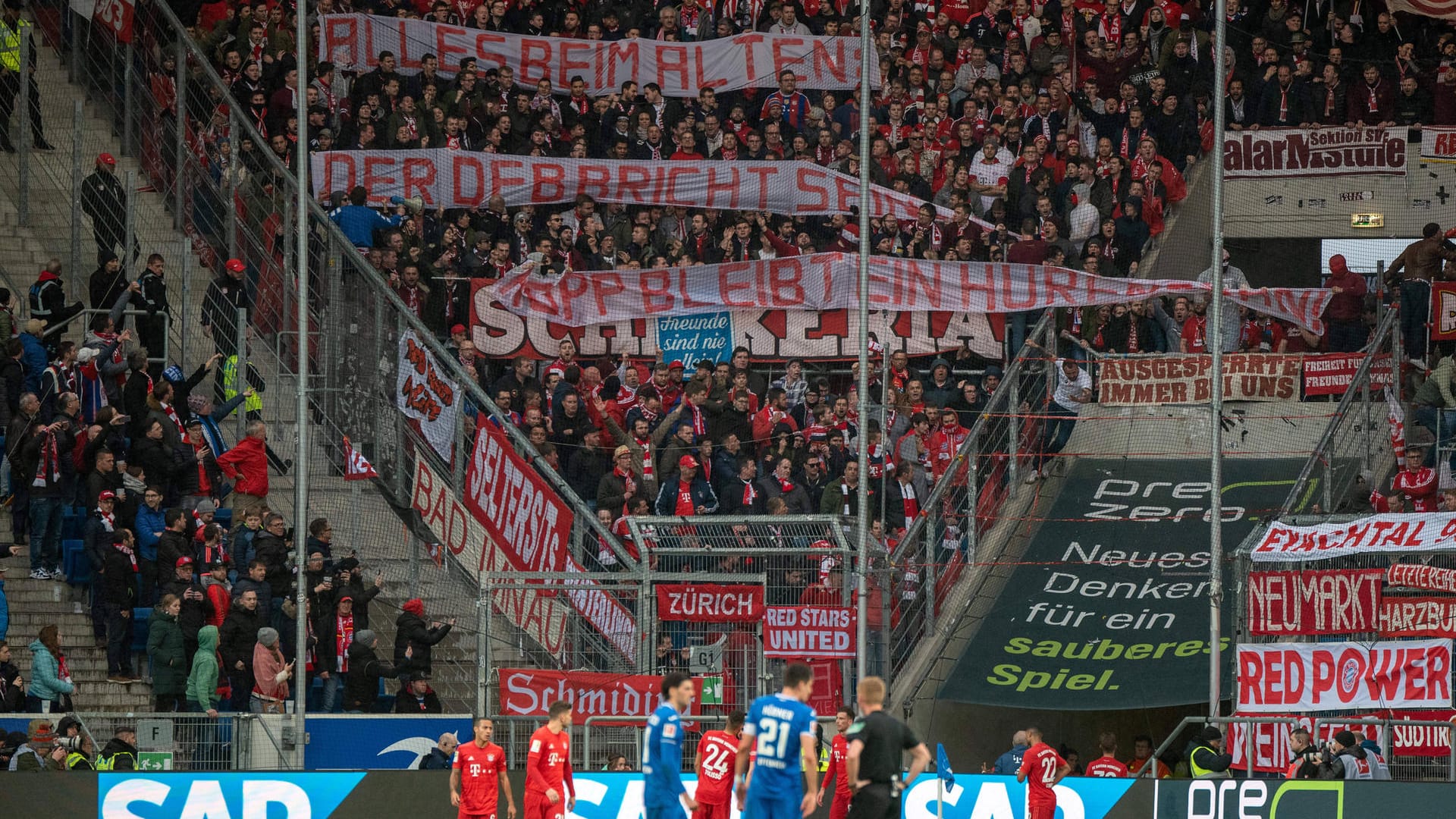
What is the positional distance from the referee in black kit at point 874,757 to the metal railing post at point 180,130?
489 inches

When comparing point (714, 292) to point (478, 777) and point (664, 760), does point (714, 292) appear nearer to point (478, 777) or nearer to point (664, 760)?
point (478, 777)

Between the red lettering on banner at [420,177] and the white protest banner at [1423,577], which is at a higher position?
the red lettering on banner at [420,177]

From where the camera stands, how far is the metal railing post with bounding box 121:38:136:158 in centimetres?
2248

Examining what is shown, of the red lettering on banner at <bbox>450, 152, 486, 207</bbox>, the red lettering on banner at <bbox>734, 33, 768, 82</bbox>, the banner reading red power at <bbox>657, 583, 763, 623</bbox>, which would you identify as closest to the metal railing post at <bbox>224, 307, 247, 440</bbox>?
the red lettering on banner at <bbox>450, 152, 486, 207</bbox>

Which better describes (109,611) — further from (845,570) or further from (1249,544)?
(1249,544)

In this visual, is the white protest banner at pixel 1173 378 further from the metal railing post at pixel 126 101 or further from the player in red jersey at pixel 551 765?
the metal railing post at pixel 126 101

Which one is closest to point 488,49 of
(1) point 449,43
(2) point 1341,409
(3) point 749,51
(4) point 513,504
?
(1) point 449,43

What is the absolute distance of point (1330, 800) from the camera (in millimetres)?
16047

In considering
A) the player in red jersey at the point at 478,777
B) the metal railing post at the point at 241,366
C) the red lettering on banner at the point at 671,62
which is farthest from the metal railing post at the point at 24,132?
the player in red jersey at the point at 478,777

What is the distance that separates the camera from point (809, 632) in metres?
17.5

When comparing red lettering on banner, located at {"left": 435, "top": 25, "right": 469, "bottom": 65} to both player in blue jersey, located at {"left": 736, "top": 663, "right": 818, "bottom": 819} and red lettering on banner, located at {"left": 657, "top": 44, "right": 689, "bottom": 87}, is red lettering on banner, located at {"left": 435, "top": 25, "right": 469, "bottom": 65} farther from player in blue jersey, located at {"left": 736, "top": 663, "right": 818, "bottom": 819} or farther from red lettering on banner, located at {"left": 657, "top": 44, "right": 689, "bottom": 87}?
player in blue jersey, located at {"left": 736, "top": 663, "right": 818, "bottom": 819}

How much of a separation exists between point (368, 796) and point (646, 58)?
13038 mm

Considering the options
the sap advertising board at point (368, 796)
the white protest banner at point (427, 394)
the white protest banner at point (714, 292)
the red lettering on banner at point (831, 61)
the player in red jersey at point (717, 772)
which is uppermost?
the red lettering on banner at point (831, 61)

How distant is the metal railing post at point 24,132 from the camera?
21.8 metres
